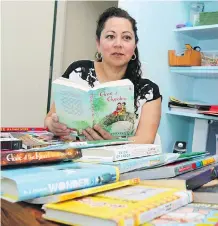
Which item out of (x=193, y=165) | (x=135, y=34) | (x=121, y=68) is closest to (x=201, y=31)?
(x=135, y=34)

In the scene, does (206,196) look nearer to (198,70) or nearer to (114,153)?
(114,153)

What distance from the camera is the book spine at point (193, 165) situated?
631mm

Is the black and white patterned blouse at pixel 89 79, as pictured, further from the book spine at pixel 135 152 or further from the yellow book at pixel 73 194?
the yellow book at pixel 73 194

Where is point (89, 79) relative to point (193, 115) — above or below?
above

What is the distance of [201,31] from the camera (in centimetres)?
218

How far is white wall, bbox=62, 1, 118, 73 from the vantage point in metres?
2.44

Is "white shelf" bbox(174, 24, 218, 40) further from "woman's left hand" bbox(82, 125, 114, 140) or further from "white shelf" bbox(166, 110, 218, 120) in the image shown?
"woman's left hand" bbox(82, 125, 114, 140)

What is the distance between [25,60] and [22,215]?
1858mm

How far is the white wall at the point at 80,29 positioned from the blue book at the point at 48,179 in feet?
6.44

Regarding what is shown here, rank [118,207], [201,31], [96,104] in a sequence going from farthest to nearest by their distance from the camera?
[201,31], [96,104], [118,207]

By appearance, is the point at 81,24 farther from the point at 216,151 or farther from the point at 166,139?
the point at 216,151

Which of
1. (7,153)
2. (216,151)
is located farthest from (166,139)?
(7,153)

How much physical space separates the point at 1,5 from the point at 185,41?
50.0 inches

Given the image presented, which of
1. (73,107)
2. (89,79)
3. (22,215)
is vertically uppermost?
(89,79)
